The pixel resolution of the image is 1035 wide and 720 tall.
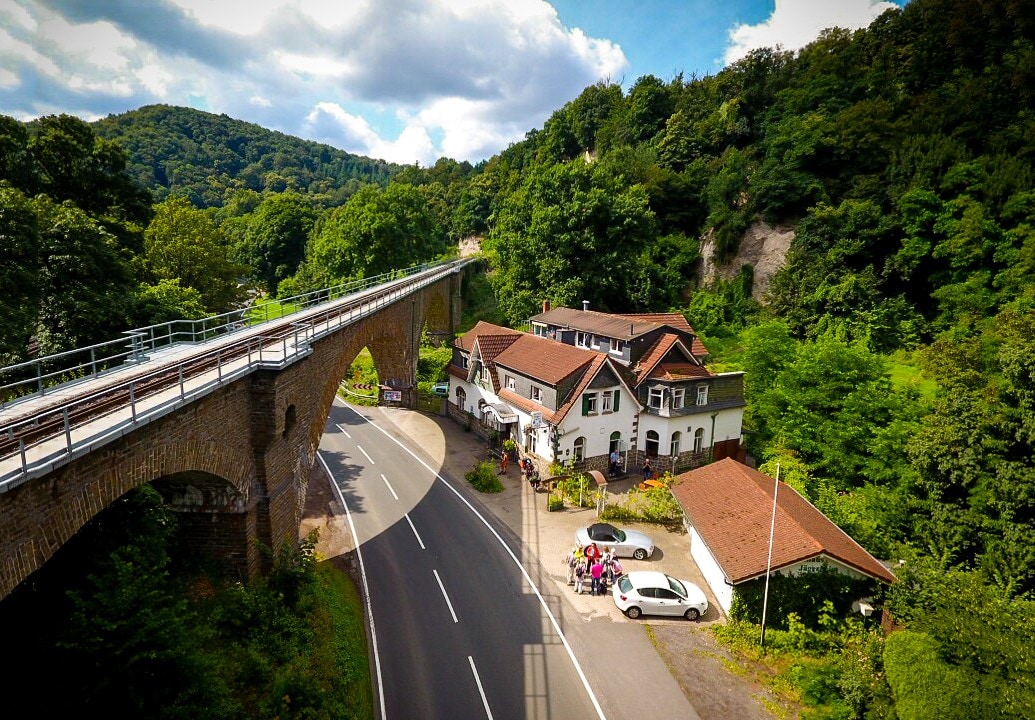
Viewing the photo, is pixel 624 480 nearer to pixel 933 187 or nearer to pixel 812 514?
pixel 812 514

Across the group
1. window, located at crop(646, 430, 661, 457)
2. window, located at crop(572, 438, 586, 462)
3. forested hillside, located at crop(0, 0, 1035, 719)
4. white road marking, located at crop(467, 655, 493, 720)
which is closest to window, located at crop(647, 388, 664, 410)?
window, located at crop(646, 430, 661, 457)

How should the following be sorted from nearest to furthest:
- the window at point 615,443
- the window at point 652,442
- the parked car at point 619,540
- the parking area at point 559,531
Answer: the parking area at point 559,531 → the parked car at point 619,540 → the window at point 615,443 → the window at point 652,442

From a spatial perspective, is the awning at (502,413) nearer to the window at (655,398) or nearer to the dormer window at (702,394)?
the window at (655,398)

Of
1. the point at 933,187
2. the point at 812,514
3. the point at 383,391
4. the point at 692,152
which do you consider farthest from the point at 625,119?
the point at 812,514

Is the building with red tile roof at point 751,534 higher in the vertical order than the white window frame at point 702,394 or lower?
lower

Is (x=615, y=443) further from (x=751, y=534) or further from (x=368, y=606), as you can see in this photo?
(x=368, y=606)

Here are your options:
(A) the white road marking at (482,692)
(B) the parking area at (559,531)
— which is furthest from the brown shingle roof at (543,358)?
(A) the white road marking at (482,692)
